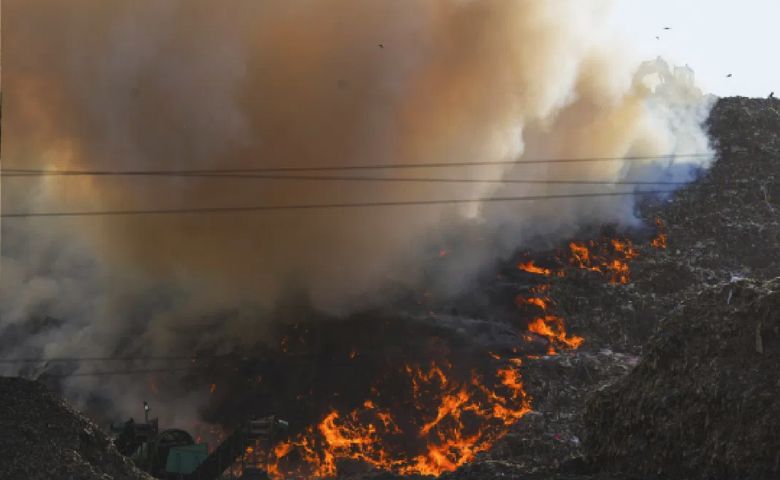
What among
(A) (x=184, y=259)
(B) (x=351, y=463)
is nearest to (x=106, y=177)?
(A) (x=184, y=259)

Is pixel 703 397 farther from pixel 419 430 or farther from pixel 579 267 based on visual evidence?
A: pixel 579 267

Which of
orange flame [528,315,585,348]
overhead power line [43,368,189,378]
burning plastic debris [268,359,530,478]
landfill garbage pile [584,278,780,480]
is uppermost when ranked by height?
orange flame [528,315,585,348]

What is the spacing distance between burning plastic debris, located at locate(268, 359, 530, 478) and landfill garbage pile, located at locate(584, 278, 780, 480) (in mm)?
9369

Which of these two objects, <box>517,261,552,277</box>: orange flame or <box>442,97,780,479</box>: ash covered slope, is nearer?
<box>442,97,780,479</box>: ash covered slope

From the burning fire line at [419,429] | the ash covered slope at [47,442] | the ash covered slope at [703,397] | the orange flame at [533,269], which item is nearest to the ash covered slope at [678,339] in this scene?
the ash covered slope at [703,397]

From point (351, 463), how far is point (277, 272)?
11.1 meters

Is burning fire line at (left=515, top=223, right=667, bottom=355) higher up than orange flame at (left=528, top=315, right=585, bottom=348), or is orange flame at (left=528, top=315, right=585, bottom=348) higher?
burning fire line at (left=515, top=223, right=667, bottom=355)

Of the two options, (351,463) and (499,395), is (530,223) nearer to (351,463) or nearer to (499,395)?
(499,395)

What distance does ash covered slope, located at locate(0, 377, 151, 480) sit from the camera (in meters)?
22.8

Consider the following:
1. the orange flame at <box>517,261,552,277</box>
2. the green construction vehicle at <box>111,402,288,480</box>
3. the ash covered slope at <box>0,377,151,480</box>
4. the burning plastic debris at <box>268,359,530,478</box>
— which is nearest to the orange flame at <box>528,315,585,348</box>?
the orange flame at <box>517,261,552,277</box>

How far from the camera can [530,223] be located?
4641 cm

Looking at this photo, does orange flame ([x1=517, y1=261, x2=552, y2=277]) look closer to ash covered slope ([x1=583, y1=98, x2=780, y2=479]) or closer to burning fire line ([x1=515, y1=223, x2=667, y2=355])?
burning fire line ([x1=515, y1=223, x2=667, y2=355])

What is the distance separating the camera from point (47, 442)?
78.0 feet

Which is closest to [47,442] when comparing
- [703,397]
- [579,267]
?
[703,397]
